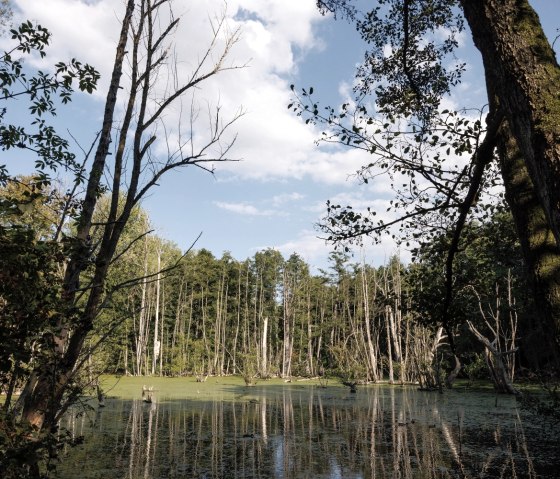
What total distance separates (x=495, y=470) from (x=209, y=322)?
114 feet

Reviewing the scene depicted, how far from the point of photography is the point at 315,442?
9.59 m

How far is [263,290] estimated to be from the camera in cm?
4172

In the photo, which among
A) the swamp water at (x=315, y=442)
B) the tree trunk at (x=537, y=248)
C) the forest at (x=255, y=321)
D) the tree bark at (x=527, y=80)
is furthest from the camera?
the forest at (x=255, y=321)

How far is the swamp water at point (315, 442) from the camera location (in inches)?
283

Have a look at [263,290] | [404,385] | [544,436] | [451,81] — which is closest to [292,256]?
[263,290]

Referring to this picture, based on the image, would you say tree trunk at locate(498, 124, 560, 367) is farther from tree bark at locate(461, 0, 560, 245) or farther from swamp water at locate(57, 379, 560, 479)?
swamp water at locate(57, 379, 560, 479)

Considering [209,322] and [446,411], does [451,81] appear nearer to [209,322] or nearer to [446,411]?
[446,411]

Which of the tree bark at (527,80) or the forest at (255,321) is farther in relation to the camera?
the forest at (255,321)

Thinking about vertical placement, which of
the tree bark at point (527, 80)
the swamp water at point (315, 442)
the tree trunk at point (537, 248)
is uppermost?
the tree bark at point (527, 80)

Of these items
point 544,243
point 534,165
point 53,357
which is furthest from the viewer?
point 53,357

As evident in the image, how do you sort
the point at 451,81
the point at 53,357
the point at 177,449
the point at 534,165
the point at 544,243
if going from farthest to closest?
the point at 177,449 → the point at 451,81 → the point at 53,357 → the point at 544,243 → the point at 534,165

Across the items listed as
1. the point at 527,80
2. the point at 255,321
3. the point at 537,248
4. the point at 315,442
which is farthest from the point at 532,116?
the point at 255,321

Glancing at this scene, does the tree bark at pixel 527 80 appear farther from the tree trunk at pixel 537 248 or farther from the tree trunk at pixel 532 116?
the tree trunk at pixel 537 248

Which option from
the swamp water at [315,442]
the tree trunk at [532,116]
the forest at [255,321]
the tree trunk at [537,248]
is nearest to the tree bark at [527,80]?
the tree trunk at [532,116]
